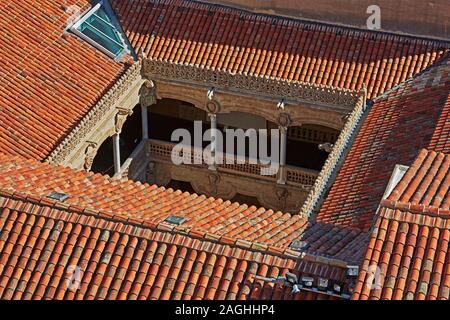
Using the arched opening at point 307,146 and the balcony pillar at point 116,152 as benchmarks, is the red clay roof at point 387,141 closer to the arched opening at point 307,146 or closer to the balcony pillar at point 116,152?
the arched opening at point 307,146

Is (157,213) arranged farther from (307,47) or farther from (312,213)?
(307,47)

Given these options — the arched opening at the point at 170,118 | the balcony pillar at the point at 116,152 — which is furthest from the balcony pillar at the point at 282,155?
the balcony pillar at the point at 116,152

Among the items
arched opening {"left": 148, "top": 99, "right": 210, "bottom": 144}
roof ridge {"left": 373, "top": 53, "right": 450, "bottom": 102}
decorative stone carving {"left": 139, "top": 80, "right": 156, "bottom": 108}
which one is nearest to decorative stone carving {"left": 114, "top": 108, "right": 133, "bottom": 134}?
decorative stone carving {"left": 139, "top": 80, "right": 156, "bottom": 108}

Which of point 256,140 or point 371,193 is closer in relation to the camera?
point 371,193

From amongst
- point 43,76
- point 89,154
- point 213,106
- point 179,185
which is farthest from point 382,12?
point 43,76

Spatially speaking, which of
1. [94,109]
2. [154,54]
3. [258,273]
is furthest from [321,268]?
[154,54]
